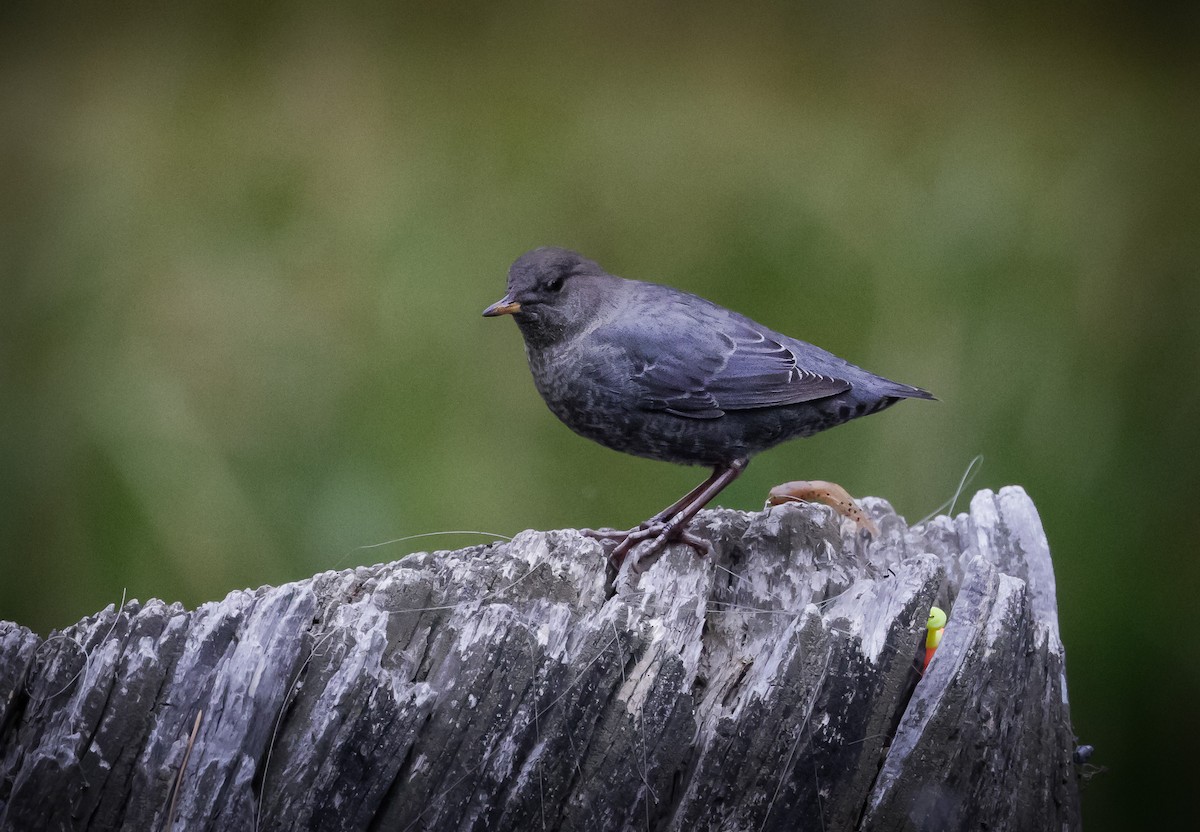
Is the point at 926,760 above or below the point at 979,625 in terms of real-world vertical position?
below

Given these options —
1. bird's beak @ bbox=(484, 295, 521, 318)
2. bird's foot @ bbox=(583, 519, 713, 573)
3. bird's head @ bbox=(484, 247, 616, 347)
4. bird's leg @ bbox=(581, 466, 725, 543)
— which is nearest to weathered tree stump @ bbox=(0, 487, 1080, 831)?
bird's foot @ bbox=(583, 519, 713, 573)

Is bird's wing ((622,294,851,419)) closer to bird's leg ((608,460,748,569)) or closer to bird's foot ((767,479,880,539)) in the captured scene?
bird's leg ((608,460,748,569))

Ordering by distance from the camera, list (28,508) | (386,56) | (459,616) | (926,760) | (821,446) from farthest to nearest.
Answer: (821,446) → (386,56) → (28,508) → (459,616) → (926,760)

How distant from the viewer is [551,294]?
3.19 meters

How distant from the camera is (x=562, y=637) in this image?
2.27m

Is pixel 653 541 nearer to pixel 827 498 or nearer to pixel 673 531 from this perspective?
pixel 673 531

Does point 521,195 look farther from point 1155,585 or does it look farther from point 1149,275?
point 1155,585

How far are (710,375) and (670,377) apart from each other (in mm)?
131

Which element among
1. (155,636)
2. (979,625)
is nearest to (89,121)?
(155,636)

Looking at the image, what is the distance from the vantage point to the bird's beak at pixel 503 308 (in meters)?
3.00

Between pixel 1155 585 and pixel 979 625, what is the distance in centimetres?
153

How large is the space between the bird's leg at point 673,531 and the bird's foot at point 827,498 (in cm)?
30

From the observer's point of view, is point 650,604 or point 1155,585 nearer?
point 650,604

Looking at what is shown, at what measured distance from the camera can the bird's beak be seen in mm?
2998
